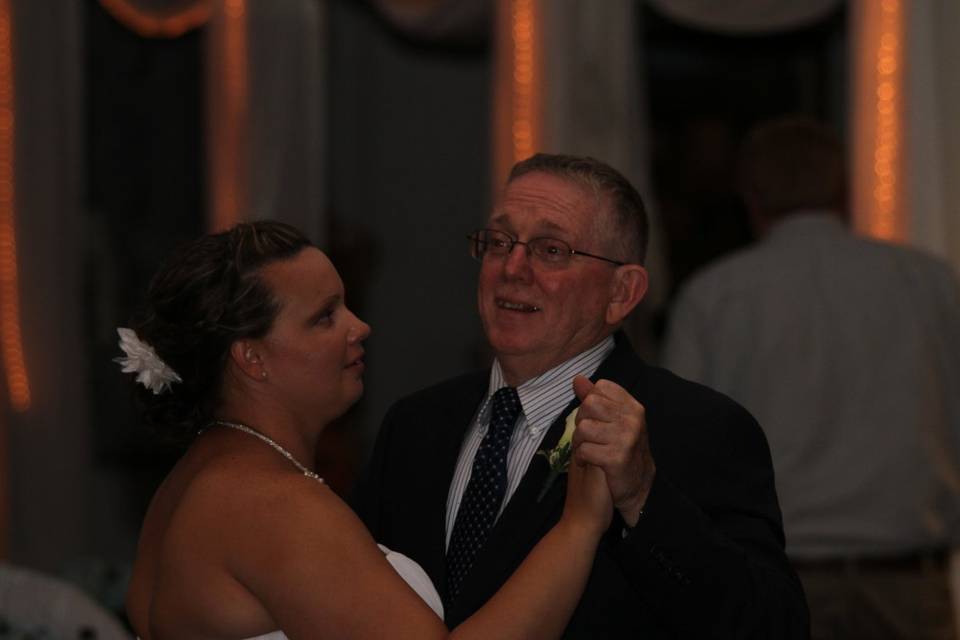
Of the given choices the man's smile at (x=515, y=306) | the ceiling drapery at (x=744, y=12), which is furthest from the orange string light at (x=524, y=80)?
the man's smile at (x=515, y=306)

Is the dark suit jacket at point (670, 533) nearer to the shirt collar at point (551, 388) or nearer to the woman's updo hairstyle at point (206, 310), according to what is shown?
the shirt collar at point (551, 388)

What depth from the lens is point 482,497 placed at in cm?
273

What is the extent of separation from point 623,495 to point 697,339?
1.87 meters

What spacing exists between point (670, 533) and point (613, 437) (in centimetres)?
20

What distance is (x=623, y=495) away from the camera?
238 cm

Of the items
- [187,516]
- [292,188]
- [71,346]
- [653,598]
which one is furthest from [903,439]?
[71,346]

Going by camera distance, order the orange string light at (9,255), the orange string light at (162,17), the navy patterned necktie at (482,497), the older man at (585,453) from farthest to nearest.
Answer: the orange string light at (162,17), the orange string light at (9,255), the navy patterned necktie at (482,497), the older man at (585,453)

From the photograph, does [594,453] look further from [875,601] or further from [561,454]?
[875,601]

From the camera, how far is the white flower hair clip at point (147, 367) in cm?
266

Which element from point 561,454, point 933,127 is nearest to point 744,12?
point 933,127

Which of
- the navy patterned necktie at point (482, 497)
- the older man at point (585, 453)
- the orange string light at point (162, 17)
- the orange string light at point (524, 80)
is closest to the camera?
the older man at point (585, 453)

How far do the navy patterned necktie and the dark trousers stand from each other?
5.28 ft

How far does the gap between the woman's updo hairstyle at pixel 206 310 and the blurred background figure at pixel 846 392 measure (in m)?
1.81

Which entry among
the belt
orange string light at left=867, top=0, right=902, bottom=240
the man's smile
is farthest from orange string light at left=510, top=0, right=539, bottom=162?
the man's smile
